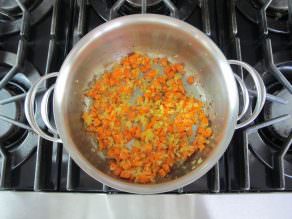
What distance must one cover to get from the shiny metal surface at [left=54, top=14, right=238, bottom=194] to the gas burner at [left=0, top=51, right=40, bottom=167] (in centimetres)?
8

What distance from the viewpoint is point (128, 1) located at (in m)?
0.75

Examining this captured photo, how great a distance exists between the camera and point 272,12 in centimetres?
77

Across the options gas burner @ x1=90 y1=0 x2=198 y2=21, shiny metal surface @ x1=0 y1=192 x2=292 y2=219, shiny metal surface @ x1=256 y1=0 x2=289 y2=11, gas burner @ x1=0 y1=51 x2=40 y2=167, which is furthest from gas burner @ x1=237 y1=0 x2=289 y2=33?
gas burner @ x1=0 y1=51 x2=40 y2=167

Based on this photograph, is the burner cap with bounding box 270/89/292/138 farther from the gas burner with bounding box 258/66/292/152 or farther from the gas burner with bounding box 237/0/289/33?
the gas burner with bounding box 237/0/289/33

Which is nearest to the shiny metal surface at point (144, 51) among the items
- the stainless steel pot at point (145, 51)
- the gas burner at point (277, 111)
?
the stainless steel pot at point (145, 51)

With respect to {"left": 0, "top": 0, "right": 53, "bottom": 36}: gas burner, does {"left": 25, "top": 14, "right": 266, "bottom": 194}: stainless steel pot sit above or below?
below

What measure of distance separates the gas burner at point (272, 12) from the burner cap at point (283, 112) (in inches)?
5.6

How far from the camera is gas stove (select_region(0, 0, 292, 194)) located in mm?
667

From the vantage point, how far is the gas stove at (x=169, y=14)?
2.19 feet

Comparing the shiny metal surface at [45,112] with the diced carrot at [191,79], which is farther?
the diced carrot at [191,79]

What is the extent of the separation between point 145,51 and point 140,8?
0.32 ft

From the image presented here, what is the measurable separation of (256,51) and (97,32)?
349 millimetres

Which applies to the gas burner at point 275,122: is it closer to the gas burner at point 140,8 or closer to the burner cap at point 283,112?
the burner cap at point 283,112

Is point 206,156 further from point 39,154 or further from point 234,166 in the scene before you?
point 39,154
